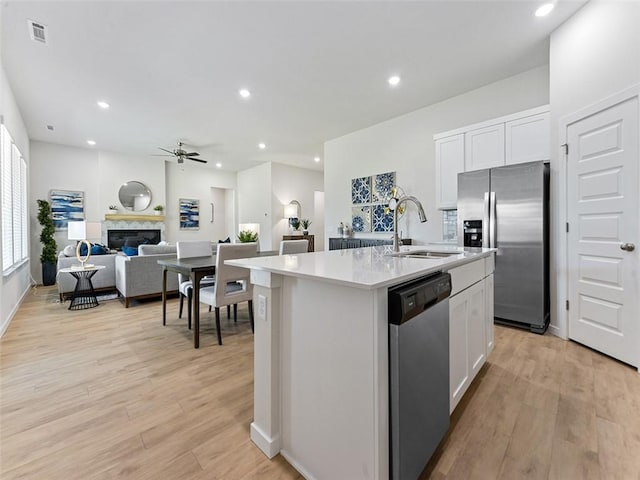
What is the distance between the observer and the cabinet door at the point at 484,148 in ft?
11.1

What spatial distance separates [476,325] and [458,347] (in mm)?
393

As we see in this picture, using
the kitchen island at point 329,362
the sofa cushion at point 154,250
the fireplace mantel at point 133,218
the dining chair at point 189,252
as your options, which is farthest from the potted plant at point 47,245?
the kitchen island at point 329,362

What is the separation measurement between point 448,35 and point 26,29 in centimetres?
415

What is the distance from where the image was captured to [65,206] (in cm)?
632

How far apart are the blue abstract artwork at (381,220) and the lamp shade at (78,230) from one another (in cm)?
451

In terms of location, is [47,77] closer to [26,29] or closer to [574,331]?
[26,29]

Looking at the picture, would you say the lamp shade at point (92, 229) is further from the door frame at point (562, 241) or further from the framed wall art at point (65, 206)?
the door frame at point (562, 241)

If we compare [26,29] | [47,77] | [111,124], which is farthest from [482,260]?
[111,124]

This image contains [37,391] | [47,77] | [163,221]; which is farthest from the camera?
[163,221]

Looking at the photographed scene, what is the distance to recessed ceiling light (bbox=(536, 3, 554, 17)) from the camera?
2471 mm

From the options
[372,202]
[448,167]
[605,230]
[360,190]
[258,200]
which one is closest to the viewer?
[605,230]

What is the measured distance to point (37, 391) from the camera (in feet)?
6.20

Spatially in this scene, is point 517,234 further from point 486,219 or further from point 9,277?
point 9,277

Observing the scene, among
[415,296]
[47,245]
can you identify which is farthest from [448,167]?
[47,245]
